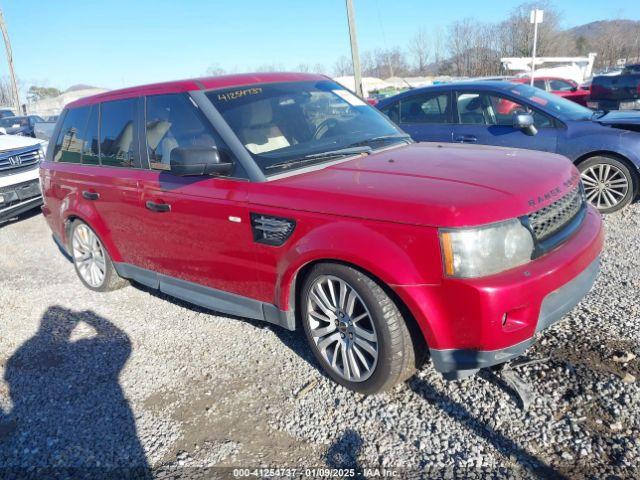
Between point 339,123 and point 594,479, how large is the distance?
8.91ft

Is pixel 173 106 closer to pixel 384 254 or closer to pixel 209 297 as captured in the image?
pixel 209 297

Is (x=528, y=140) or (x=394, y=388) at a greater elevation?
(x=528, y=140)

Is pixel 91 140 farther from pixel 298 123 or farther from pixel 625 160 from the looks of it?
pixel 625 160

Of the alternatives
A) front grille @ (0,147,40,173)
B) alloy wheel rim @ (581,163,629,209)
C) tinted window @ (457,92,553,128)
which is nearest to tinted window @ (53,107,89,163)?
front grille @ (0,147,40,173)

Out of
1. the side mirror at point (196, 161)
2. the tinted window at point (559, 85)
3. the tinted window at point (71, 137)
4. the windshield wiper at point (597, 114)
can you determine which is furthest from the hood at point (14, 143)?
the tinted window at point (559, 85)

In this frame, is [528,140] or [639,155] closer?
[639,155]

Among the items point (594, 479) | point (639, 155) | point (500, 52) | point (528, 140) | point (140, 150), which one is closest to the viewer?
point (594, 479)

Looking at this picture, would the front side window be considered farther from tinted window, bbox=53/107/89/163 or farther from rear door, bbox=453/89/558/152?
tinted window, bbox=53/107/89/163

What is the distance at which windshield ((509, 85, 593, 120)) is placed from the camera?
6137 mm

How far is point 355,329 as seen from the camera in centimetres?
288

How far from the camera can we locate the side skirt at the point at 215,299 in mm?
3245

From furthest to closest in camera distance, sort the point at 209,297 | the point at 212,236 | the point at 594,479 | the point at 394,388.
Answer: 1. the point at 209,297
2. the point at 212,236
3. the point at 394,388
4. the point at 594,479

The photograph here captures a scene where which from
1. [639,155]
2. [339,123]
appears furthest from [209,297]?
[639,155]

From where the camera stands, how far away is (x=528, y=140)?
6090mm
